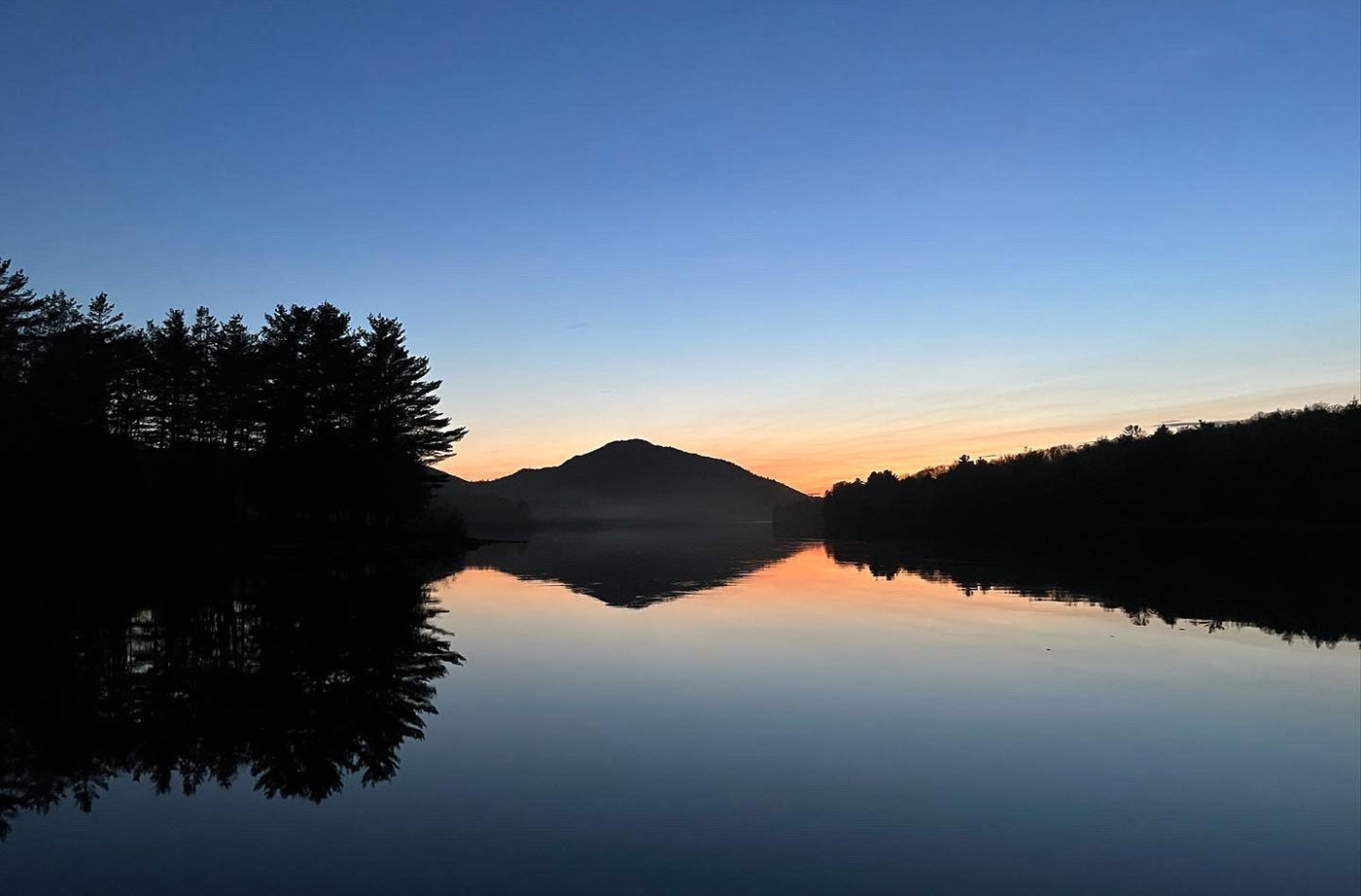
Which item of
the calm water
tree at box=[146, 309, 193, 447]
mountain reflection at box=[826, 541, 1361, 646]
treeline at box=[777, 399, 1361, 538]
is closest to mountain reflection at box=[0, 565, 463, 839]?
the calm water

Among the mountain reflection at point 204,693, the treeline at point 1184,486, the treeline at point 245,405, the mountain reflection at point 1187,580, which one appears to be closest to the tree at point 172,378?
the treeline at point 245,405

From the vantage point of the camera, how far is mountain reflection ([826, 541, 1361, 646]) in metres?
33.2

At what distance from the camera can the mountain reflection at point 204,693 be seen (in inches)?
490

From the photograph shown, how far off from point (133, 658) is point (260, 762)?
1040 cm

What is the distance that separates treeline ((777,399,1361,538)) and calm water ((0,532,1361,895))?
91866 mm

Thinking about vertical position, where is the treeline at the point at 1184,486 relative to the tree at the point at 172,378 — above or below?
below

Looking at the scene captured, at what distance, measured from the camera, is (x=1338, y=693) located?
62.0ft

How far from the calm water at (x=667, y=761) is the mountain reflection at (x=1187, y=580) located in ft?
20.0

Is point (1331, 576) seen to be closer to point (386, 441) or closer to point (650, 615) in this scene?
point (650, 615)

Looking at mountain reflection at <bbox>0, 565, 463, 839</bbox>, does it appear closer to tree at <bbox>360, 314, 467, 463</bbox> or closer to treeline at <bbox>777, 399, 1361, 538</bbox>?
tree at <bbox>360, 314, 467, 463</bbox>

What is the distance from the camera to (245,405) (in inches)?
2721

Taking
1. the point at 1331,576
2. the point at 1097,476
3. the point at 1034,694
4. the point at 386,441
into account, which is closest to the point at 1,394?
the point at 386,441

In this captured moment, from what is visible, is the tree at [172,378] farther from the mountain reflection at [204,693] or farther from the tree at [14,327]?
the mountain reflection at [204,693]

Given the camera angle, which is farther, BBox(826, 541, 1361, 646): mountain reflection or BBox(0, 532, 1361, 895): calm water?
BBox(826, 541, 1361, 646): mountain reflection
